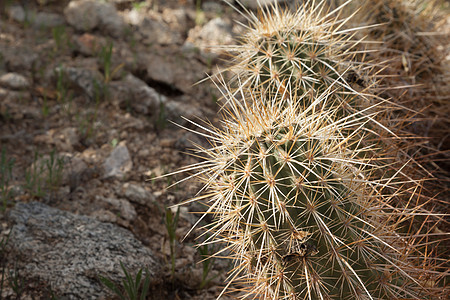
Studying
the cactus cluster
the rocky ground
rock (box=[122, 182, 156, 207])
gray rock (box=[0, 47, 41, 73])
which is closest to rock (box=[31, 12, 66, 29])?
the rocky ground

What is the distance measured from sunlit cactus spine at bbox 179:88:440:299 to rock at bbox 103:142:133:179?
156 centimetres

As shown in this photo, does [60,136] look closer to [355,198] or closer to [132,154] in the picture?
[132,154]

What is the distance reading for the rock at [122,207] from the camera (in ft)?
9.32

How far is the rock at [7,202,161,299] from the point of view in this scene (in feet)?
7.52

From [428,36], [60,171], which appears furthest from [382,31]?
[60,171]

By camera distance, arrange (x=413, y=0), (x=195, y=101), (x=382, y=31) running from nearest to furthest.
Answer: (x=382, y=31)
(x=413, y=0)
(x=195, y=101)

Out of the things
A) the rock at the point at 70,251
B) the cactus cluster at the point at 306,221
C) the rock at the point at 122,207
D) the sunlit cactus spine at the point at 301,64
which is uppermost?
the sunlit cactus spine at the point at 301,64

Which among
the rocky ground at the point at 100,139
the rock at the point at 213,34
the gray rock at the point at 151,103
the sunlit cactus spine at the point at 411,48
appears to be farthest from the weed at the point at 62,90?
the sunlit cactus spine at the point at 411,48

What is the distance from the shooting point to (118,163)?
3260 mm

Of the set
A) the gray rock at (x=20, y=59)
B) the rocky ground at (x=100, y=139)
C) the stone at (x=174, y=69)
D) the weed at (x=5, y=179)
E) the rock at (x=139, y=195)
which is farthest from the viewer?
the stone at (x=174, y=69)

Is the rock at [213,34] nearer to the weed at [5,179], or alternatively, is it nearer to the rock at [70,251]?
the weed at [5,179]

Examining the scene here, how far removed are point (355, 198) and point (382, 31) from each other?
1869mm

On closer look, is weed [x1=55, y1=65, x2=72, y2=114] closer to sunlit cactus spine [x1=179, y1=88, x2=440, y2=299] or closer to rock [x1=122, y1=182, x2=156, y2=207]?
rock [x1=122, y1=182, x2=156, y2=207]

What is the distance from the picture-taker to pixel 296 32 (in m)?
2.41
